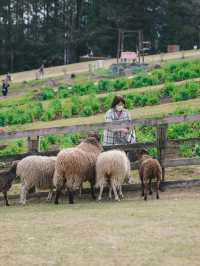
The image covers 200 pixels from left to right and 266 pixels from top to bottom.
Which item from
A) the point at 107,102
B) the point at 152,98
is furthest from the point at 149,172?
the point at 107,102

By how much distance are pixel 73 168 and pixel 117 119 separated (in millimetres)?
1808

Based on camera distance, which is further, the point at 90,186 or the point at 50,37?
the point at 50,37

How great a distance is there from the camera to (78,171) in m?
11.7

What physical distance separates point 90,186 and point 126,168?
3.63ft

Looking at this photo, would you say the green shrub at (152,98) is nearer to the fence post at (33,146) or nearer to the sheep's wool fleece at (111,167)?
the fence post at (33,146)

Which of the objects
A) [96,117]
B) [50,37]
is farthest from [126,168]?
[50,37]

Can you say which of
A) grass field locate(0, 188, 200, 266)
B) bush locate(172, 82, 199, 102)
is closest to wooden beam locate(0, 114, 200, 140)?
grass field locate(0, 188, 200, 266)

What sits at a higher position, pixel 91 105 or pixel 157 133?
pixel 91 105

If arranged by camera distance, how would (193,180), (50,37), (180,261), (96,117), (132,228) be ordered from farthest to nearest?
Answer: (50,37), (96,117), (193,180), (132,228), (180,261)

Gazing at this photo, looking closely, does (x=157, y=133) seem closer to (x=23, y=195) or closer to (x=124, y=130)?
(x=124, y=130)

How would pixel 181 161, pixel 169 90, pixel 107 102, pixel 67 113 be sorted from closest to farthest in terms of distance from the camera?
pixel 181 161 < pixel 67 113 < pixel 107 102 < pixel 169 90

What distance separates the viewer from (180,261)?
24.6 ft

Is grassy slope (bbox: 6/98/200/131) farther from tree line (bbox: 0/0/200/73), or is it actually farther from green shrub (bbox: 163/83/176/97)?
tree line (bbox: 0/0/200/73)

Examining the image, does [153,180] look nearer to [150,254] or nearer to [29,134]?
[29,134]
